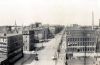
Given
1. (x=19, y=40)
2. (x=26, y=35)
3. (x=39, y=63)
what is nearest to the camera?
(x=39, y=63)

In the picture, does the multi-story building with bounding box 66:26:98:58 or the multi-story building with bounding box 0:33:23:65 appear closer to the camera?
the multi-story building with bounding box 0:33:23:65

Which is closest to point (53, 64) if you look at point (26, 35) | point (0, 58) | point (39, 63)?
point (39, 63)

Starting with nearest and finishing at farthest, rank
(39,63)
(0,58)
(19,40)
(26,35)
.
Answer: (0,58), (39,63), (19,40), (26,35)

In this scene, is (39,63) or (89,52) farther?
(89,52)

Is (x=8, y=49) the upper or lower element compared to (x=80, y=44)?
upper

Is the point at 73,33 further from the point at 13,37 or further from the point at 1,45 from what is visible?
the point at 1,45

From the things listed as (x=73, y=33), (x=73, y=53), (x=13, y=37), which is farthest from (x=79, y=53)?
(x=13, y=37)

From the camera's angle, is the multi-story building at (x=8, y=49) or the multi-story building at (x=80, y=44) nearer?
the multi-story building at (x=8, y=49)

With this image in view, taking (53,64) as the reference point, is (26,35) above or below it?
above

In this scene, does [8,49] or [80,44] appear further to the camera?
[80,44]

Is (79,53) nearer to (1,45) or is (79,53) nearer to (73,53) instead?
(73,53)
